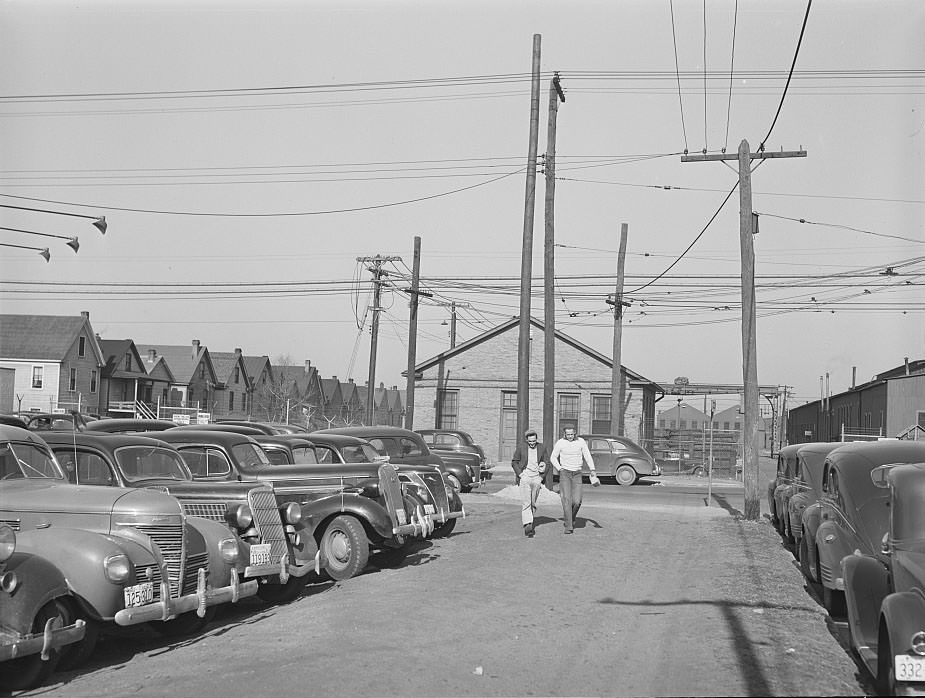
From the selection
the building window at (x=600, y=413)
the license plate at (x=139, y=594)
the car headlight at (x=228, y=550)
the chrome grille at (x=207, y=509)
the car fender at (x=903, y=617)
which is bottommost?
the license plate at (x=139, y=594)

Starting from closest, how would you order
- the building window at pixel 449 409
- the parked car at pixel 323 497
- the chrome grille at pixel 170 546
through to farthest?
the chrome grille at pixel 170 546
the parked car at pixel 323 497
the building window at pixel 449 409

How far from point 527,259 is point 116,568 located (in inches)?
756

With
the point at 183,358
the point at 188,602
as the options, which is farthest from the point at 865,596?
the point at 183,358

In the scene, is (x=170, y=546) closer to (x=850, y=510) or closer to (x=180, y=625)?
(x=180, y=625)

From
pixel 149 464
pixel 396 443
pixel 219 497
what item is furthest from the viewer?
pixel 396 443

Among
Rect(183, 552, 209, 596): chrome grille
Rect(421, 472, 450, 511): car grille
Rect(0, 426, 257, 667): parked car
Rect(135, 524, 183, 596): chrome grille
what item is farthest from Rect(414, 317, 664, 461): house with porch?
Rect(135, 524, 183, 596): chrome grille

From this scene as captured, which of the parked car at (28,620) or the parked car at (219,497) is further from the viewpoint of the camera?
the parked car at (219,497)

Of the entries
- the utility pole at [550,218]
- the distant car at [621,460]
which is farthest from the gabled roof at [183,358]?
the utility pole at [550,218]

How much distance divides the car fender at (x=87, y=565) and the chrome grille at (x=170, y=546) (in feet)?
1.73

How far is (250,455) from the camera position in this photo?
13.1 m

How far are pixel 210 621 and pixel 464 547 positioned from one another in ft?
18.2

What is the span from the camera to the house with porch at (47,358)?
54094 millimetres

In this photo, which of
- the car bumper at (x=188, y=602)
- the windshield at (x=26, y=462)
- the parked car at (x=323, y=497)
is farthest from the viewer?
the parked car at (x=323, y=497)

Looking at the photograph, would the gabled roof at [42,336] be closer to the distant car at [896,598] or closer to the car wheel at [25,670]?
the car wheel at [25,670]
